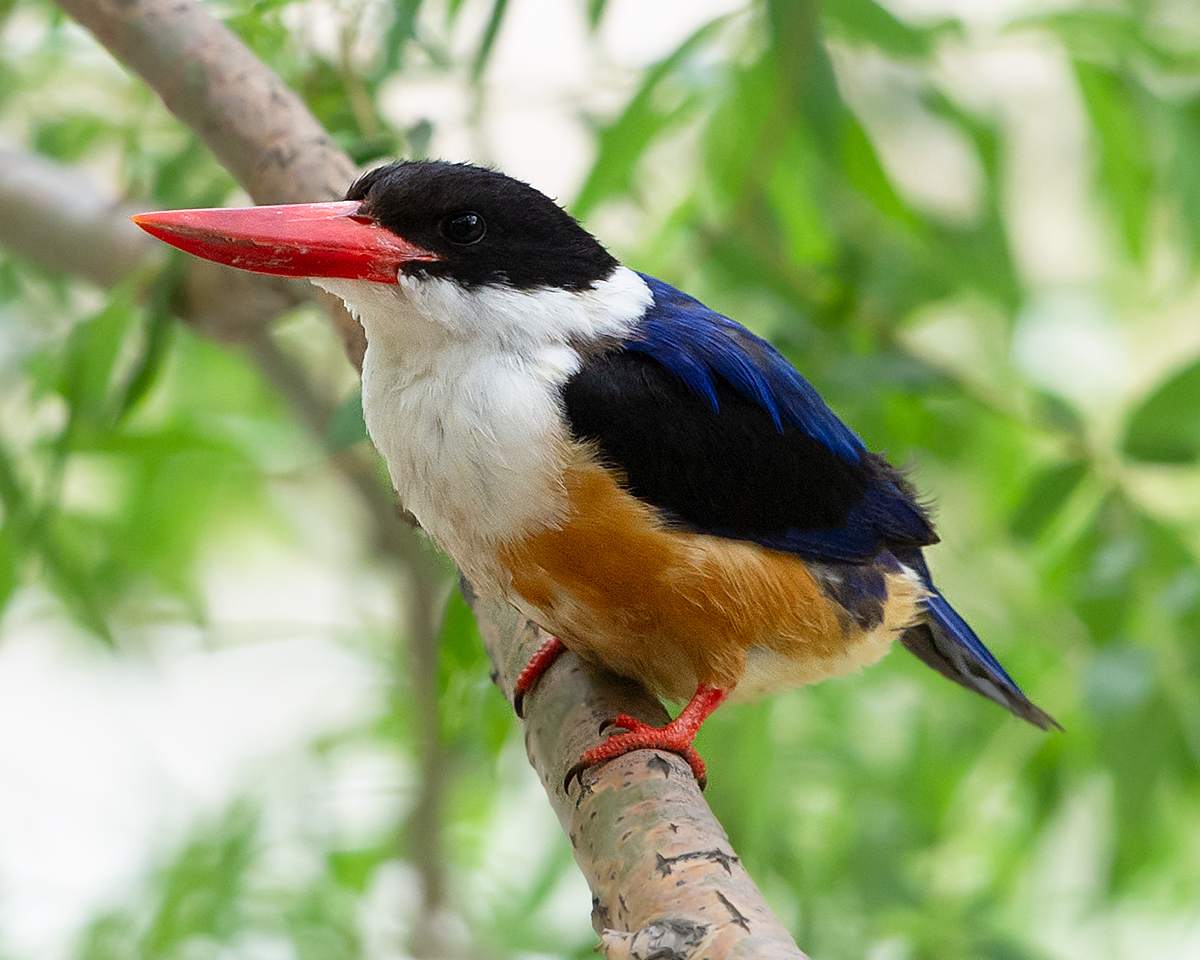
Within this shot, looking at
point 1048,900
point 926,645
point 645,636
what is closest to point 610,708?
point 645,636

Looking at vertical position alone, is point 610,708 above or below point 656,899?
below

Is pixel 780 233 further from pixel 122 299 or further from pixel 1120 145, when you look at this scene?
pixel 122 299

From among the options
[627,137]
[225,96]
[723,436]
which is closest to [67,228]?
[225,96]

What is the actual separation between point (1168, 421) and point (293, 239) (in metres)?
1.06

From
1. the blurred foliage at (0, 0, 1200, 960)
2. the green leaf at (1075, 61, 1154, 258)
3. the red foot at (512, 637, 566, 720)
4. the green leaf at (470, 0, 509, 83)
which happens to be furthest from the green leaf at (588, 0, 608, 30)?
the green leaf at (1075, 61, 1154, 258)

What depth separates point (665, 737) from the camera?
109cm

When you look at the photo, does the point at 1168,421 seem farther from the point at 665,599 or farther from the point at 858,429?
the point at 665,599

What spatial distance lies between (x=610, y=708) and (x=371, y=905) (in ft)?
3.68

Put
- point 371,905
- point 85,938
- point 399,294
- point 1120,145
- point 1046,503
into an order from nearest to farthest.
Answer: point 399,294
point 1046,503
point 1120,145
point 85,938
point 371,905

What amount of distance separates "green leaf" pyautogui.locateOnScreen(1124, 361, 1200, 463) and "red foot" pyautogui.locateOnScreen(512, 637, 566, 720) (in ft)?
2.51

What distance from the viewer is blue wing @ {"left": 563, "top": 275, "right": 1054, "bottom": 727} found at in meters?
1.11

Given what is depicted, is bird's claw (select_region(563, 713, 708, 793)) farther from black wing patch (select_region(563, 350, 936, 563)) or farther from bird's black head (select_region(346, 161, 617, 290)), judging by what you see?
bird's black head (select_region(346, 161, 617, 290))

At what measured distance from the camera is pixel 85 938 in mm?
1968

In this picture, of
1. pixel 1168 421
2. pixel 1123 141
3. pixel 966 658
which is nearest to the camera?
pixel 966 658
